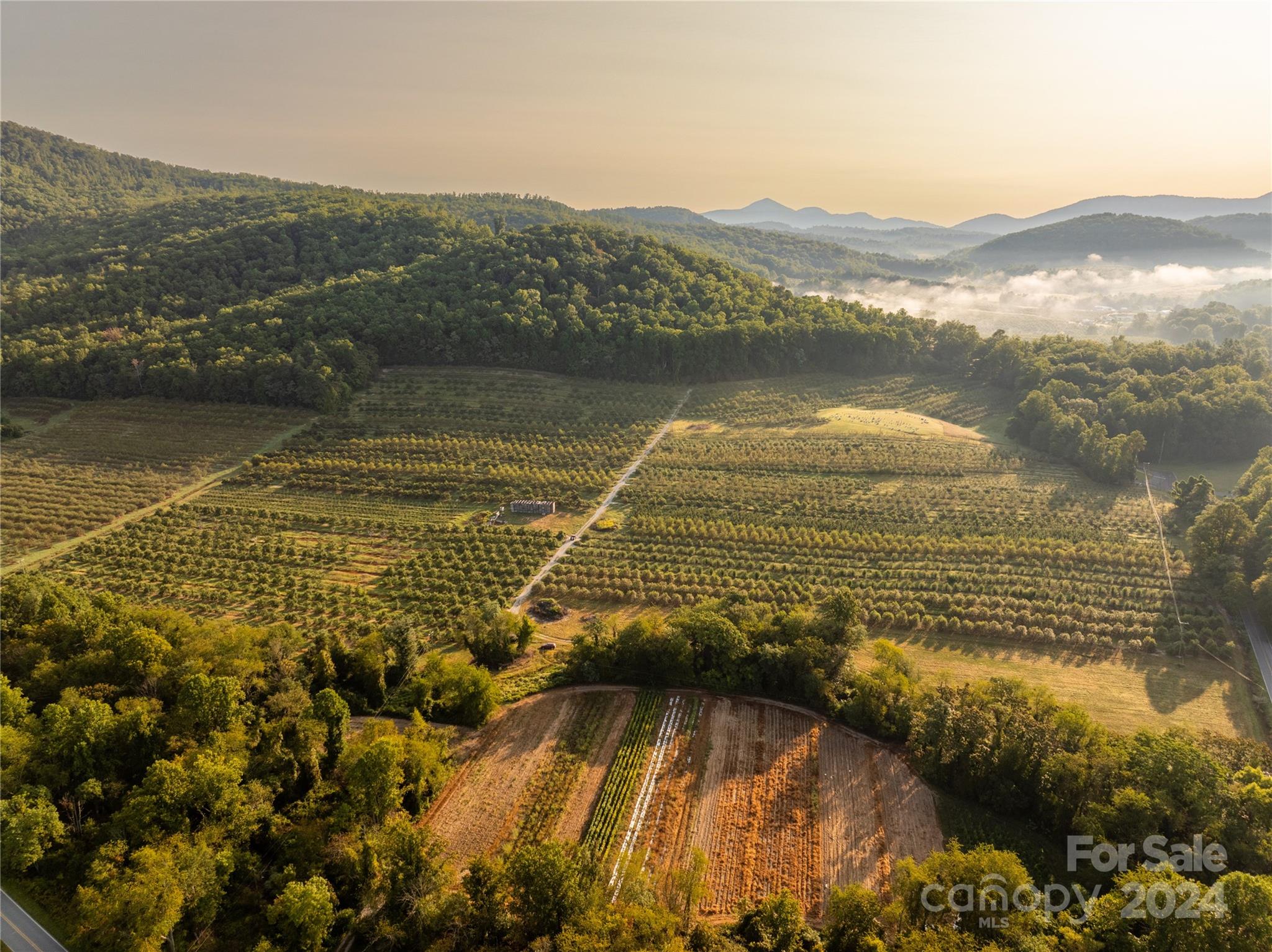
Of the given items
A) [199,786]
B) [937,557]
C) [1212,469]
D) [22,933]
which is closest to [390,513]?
[199,786]

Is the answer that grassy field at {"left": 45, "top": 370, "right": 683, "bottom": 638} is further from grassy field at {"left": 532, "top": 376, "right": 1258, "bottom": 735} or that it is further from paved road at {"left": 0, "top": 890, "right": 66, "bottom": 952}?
paved road at {"left": 0, "top": 890, "right": 66, "bottom": 952}

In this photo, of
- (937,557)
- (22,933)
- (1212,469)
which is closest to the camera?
(22,933)

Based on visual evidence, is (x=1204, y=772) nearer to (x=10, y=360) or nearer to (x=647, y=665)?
(x=647, y=665)

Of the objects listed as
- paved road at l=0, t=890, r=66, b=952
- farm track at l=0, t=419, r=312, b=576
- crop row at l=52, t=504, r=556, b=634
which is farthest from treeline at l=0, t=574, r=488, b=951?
farm track at l=0, t=419, r=312, b=576

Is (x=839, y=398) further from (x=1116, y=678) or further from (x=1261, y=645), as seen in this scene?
(x=1116, y=678)

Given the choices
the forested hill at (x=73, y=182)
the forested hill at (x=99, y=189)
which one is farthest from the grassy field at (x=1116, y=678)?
the forested hill at (x=73, y=182)

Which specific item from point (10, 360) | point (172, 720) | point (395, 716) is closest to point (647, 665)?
point (395, 716)
